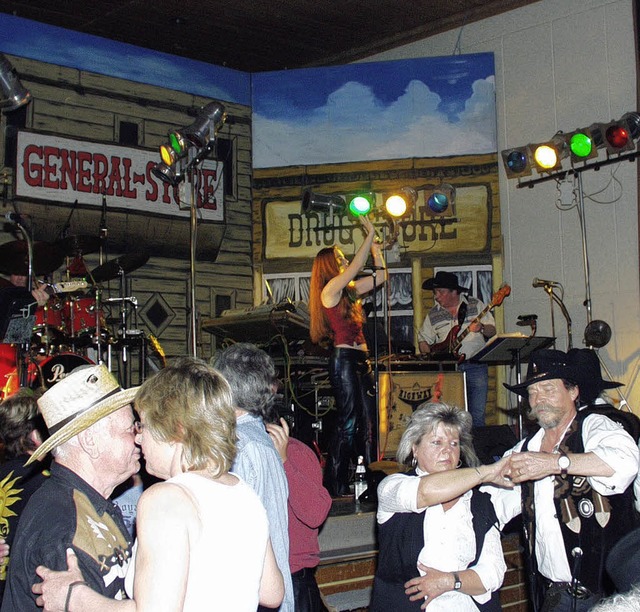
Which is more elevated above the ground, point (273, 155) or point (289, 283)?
point (273, 155)

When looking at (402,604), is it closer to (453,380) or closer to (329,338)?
(329,338)

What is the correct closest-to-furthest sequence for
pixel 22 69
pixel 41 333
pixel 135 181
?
pixel 41 333 → pixel 22 69 → pixel 135 181

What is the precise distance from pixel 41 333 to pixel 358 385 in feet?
9.50

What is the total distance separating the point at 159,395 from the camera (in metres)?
2.33

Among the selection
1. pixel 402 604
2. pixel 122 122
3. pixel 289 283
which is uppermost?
pixel 122 122

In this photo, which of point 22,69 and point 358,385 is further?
point 22,69

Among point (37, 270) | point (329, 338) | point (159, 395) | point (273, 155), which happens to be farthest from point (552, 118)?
point (159, 395)

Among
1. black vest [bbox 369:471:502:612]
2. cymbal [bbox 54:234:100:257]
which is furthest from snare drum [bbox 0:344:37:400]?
black vest [bbox 369:471:502:612]

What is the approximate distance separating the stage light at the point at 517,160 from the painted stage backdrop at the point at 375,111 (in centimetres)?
77

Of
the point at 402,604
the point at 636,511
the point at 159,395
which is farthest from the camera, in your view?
the point at 636,511

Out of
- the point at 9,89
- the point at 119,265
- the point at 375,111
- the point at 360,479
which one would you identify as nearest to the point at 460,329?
the point at 360,479

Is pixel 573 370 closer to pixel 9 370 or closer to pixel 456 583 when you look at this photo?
pixel 456 583

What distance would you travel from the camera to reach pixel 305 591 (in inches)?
145

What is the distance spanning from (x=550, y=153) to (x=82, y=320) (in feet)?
16.0
